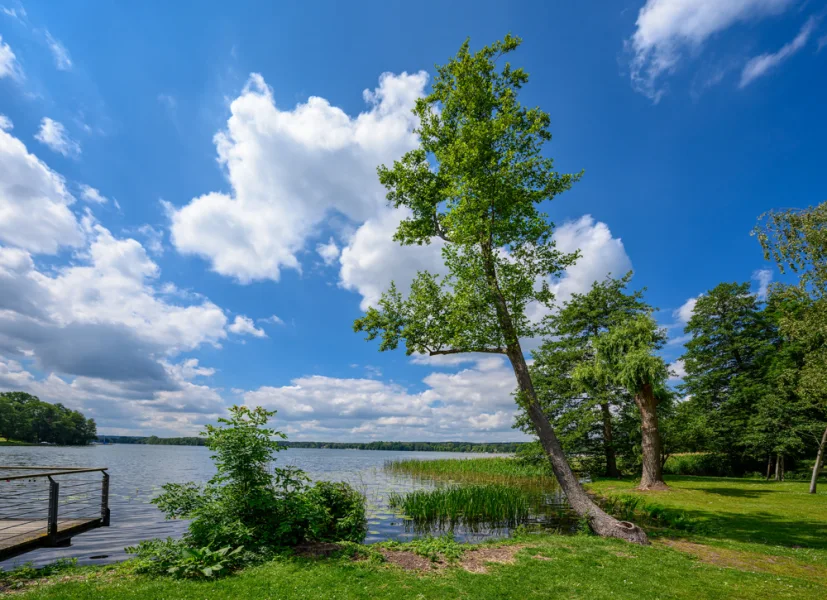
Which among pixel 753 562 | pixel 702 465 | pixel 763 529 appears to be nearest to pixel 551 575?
pixel 753 562

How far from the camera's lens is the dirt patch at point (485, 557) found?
9.78 metres

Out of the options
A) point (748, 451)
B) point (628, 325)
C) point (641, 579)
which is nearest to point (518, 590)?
point (641, 579)

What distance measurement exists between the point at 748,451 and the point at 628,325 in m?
18.2

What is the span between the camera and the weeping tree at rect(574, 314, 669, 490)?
23.2 m

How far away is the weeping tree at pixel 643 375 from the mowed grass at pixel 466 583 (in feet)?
47.0

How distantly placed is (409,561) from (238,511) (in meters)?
4.51

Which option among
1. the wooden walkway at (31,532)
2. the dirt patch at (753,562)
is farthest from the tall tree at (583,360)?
the wooden walkway at (31,532)

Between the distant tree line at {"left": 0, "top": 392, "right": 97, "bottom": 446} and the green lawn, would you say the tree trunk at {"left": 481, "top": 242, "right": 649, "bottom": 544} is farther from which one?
the distant tree line at {"left": 0, "top": 392, "right": 97, "bottom": 446}

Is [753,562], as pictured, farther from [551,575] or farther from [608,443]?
[608,443]

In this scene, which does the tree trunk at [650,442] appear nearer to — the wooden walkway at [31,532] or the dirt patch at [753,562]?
the dirt patch at [753,562]

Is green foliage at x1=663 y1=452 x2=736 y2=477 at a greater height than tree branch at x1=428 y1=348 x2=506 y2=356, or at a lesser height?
lesser

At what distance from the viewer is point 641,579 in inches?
352

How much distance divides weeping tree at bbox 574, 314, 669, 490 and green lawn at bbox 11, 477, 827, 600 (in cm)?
1014

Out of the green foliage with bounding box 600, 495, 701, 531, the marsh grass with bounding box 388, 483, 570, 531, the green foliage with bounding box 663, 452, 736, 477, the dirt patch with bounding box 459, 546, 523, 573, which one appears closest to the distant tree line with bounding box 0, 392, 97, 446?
the marsh grass with bounding box 388, 483, 570, 531
